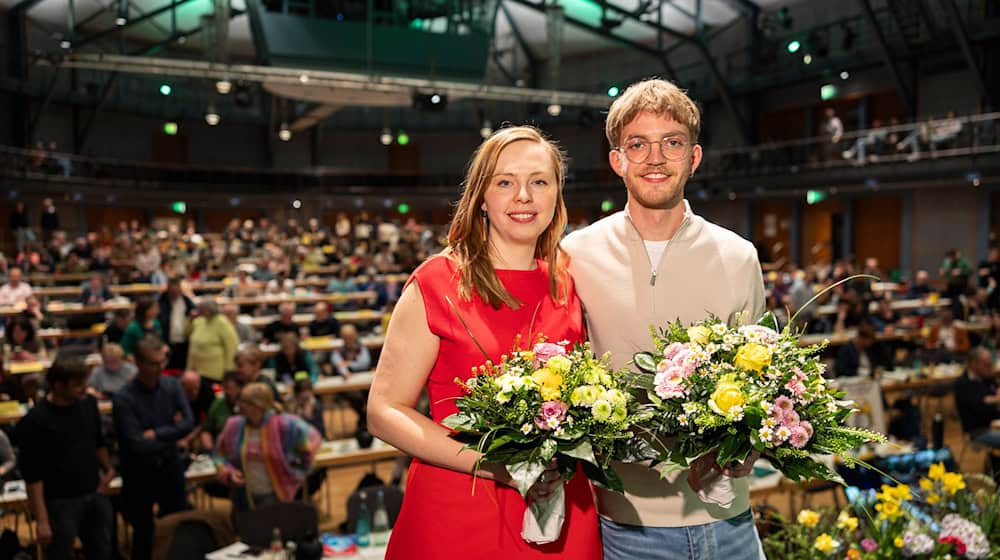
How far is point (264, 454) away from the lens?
18.7 ft

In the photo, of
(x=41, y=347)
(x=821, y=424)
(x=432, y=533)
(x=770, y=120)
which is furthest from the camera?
(x=770, y=120)

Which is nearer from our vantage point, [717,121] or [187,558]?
[187,558]

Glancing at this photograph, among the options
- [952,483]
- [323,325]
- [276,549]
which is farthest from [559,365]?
[323,325]

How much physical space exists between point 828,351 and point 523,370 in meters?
10.5

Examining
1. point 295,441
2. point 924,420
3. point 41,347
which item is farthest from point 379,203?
point 295,441

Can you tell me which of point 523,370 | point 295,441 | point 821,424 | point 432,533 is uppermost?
point 523,370

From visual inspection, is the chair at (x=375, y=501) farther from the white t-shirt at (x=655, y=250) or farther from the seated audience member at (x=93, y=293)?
the seated audience member at (x=93, y=293)

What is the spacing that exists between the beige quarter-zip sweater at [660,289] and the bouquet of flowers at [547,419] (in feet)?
0.98

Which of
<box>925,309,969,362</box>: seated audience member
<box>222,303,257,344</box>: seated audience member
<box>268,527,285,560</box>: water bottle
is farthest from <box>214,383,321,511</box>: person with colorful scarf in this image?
<box>925,309,969,362</box>: seated audience member

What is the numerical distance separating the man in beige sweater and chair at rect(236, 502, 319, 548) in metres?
2.96

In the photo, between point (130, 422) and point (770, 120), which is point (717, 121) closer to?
point (770, 120)

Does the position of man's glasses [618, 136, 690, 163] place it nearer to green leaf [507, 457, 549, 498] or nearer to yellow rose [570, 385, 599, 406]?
yellow rose [570, 385, 599, 406]

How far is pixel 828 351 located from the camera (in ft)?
37.1

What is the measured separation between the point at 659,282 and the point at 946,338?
9.78m
